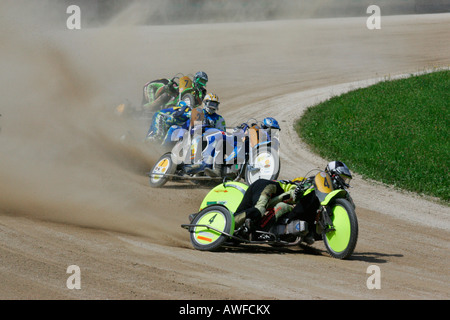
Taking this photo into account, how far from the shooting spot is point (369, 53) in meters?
38.6

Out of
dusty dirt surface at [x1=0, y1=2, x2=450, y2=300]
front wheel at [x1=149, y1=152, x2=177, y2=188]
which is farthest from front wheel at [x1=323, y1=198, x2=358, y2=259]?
front wheel at [x1=149, y1=152, x2=177, y2=188]

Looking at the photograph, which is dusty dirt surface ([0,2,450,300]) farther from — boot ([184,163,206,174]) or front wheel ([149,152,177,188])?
boot ([184,163,206,174])

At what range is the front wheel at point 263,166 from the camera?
15.5 metres

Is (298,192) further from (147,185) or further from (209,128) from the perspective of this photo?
(147,185)

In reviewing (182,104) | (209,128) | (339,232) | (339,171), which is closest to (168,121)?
(182,104)

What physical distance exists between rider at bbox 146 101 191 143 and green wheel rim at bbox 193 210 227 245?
7.21 m

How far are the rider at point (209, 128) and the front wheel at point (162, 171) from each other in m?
0.47

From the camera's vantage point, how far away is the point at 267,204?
11.0m

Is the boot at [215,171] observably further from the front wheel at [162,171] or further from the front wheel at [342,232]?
the front wheel at [342,232]
